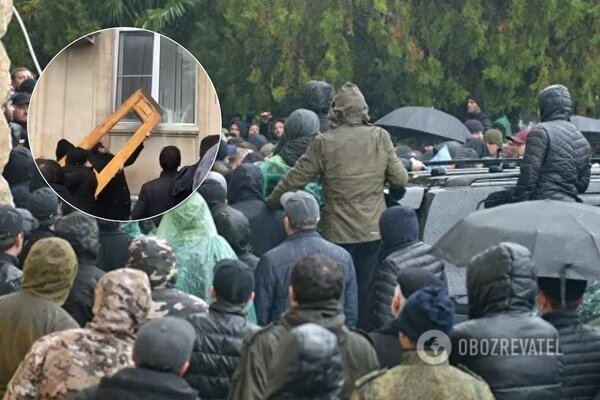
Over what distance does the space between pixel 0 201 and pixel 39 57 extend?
14759mm

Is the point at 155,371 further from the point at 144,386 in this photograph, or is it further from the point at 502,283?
the point at 502,283

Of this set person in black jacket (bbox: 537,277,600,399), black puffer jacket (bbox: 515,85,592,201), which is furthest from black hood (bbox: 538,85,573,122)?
person in black jacket (bbox: 537,277,600,399)

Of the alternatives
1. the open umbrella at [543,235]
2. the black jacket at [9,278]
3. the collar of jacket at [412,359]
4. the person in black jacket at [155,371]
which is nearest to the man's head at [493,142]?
the open umbrella at [543,235]

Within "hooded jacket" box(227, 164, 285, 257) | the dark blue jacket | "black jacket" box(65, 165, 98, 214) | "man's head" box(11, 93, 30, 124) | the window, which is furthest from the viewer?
"man's head" box(11, 93, 30, 124)

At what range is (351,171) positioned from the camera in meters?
11.5

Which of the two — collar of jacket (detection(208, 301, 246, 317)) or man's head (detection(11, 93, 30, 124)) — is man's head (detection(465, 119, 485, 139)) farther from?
collar of jacket (detection(208, 301, 246, 317))

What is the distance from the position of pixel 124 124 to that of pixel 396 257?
1.74 metres

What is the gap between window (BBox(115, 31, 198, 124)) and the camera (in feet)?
29.2

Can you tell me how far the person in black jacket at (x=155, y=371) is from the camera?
675cm

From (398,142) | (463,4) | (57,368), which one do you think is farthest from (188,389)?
(463,4)

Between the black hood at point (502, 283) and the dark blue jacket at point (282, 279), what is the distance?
96.8 inches

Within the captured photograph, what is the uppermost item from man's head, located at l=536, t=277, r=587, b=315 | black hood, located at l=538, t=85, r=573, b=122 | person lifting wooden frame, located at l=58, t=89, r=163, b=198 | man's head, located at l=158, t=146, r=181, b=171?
person lifting wooden frame, located at l=58, t=89, r=163, b=198

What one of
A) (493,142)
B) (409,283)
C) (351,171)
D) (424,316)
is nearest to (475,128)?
(493,142)

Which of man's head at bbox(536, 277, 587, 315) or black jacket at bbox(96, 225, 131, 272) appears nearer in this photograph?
man's head at bbox(536, 277, 587, 315)
